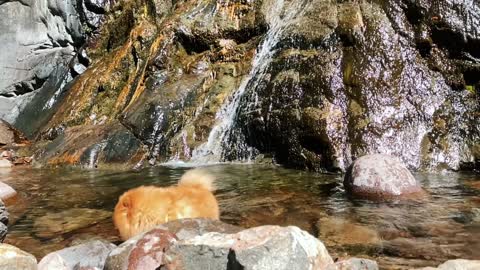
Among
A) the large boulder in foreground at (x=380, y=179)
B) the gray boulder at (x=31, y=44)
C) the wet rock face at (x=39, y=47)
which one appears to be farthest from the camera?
the gray boulder at (x=31, y=44)

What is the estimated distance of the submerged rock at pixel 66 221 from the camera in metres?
6.40

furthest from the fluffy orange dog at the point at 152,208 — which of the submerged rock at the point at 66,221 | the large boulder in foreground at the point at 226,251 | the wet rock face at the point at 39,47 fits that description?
the wet rock face at the point at 39,47

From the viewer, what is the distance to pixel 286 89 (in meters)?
10.9

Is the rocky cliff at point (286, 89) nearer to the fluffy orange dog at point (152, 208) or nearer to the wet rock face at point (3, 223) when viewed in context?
the fluffy orange dog at point (152, 208)

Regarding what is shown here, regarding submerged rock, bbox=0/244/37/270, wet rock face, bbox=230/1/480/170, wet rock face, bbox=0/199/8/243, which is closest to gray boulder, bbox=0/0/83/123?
wet rock face, bbox=230/1/480/170

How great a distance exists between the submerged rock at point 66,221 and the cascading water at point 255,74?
4465 mm

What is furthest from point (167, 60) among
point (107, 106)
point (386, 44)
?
point (386, 44)

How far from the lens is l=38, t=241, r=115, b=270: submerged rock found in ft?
14.7

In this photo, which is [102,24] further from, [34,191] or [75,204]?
[75,204]

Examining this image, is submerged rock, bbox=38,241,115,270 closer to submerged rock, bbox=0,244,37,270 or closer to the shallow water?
submerged rock, bbox=0,244,37,270

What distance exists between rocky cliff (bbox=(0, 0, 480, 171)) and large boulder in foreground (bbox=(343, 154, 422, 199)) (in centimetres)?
182

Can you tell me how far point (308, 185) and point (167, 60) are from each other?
268 inches

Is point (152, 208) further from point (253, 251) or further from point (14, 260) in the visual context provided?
point (253, 251)

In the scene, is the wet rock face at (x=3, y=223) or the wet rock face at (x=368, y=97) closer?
the wet rock face at (x=3, y=223)
